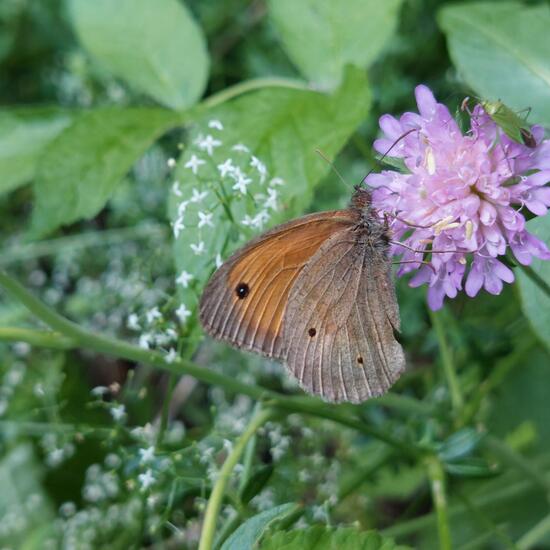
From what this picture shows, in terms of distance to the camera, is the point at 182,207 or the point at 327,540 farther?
the point at 182,207

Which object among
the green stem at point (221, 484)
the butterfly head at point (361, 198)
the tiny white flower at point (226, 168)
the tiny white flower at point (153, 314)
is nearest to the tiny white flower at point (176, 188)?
the tiny white flower at point (226, 168)

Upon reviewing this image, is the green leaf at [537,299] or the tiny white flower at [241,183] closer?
the green leaf at [537,299]

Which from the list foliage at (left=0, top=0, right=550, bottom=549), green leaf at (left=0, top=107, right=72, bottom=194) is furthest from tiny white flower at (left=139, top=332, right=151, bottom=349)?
green leaf at (left=0, top=107, right=72, bottom=194)

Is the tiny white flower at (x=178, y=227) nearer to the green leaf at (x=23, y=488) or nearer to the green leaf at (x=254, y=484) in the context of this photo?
the green leaf at (x=254, y=484)

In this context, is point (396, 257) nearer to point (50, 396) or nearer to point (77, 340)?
point (77, 340)

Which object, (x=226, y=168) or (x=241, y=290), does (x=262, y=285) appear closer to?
(x=241, y=290)

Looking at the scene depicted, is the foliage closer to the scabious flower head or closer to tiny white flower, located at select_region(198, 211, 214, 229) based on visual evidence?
tiny white flower, located at select_region(198, 211, 214, 229)

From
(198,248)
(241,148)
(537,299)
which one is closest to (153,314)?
(198,248)
